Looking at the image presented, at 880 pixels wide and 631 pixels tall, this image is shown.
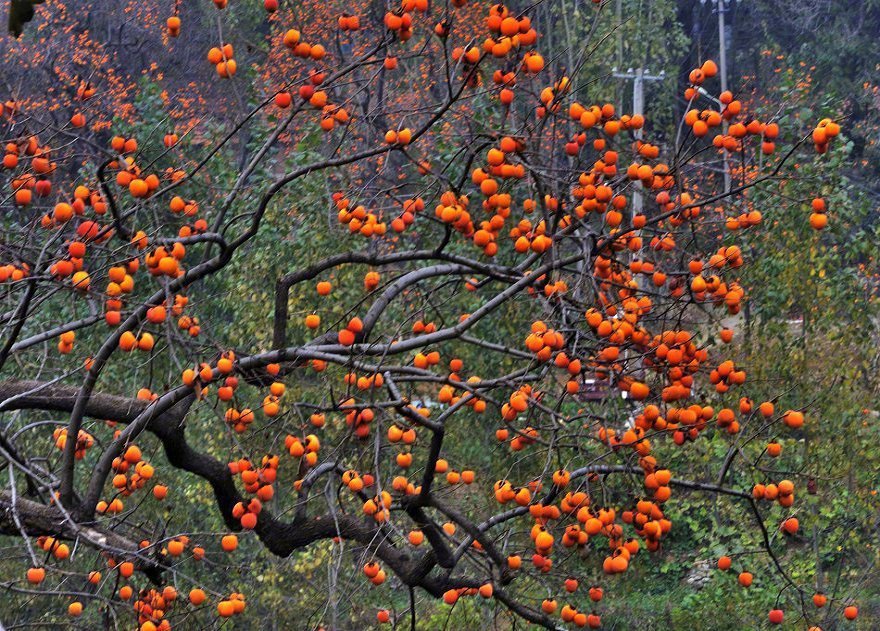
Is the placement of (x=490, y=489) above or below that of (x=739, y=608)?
above

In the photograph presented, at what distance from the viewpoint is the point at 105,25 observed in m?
20.8

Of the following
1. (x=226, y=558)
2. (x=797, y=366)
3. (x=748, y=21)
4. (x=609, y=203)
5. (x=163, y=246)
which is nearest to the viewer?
(x=163, y=246)

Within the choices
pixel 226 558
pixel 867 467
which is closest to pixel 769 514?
pixel 867 467

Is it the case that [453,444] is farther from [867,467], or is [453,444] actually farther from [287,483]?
[867,467]

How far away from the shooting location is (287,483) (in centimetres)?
840

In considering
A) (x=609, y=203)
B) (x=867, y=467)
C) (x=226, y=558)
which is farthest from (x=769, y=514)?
(x=609, y=203)

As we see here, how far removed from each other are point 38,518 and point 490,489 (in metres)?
4.90

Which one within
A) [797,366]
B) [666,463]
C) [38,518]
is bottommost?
[666,463]

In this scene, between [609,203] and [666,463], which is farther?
[666,463]

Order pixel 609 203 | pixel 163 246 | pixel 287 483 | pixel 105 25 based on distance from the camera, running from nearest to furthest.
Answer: pixel 163 246 < pixel 609 203 < pixel 287 483 < pixel 105 25

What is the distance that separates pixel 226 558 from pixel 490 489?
235 cm

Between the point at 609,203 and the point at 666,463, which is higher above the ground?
the point at 609,203

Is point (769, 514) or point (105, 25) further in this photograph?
point (105, 25)

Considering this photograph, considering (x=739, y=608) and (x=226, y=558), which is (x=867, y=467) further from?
(x=226, y=558)
